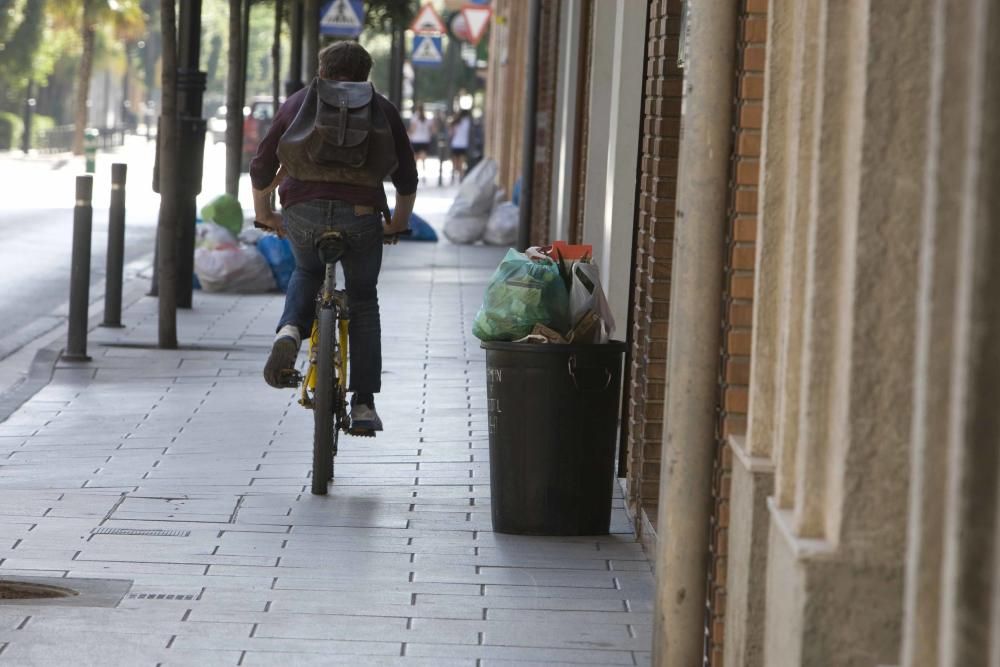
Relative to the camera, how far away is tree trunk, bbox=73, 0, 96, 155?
5519 centimetres

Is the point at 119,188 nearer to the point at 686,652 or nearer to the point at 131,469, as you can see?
the point at 131,469

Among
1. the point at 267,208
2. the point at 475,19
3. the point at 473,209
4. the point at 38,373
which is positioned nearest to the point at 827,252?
the point at 267,208

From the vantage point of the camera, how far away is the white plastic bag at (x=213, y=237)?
14484mm

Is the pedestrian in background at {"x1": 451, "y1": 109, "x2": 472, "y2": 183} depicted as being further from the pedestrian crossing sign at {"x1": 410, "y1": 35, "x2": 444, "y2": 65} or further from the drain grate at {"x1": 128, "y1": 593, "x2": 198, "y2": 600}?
the drain grate at {"x1": 128, "y1": 593, "x2": 198, "y2": 600}

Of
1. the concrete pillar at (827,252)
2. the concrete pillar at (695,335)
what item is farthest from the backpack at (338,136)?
the concrete pillar at (827,252)

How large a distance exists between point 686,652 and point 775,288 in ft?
2.96

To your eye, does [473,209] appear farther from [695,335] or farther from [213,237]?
[695,335]

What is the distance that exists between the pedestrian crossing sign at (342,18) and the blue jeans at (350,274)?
53.2ft

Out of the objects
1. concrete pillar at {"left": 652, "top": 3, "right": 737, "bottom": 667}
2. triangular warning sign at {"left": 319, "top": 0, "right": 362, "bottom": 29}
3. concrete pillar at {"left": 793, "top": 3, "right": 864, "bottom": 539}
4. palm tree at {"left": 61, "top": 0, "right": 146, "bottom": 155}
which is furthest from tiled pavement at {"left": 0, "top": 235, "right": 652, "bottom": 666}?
palm tree at {"left": 61, "top": 0, "right": 146, "bottom": 155}

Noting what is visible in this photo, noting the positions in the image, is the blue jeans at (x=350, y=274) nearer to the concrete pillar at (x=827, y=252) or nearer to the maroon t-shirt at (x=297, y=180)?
the maroon t-shirt at (x=297, y=180)

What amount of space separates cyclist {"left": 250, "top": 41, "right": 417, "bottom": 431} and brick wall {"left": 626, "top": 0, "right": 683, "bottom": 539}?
3.87ft

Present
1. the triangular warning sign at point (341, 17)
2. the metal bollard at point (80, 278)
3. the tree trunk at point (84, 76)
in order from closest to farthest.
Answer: the metal bollard at point (80, 278) → the triangular warning sign at point (341, 17) → the tree trunk at point (84, 76)

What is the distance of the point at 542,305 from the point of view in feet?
19.7

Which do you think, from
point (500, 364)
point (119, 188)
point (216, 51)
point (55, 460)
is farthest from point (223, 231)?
point (216, 51)
